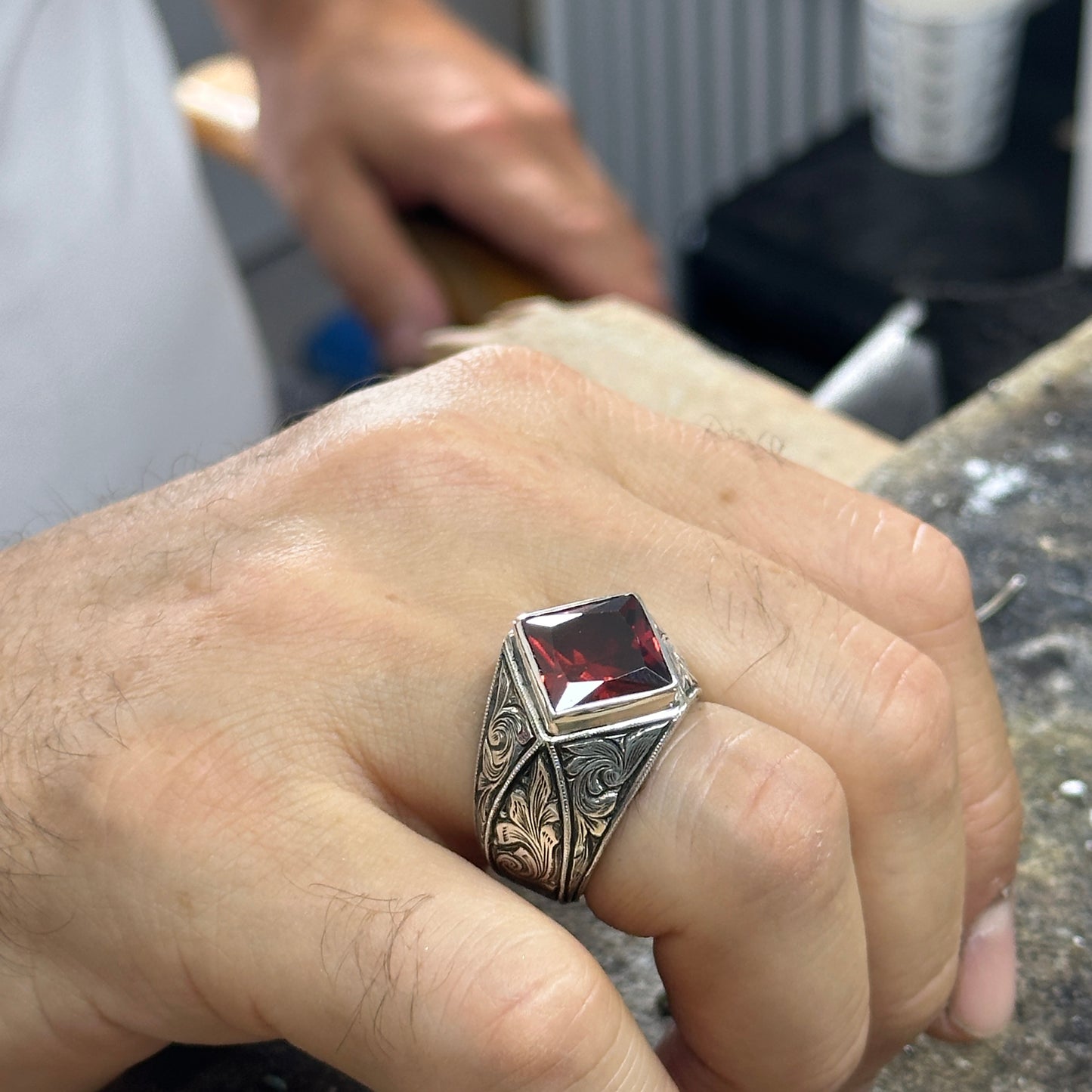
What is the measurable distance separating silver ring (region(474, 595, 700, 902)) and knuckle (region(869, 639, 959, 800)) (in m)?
0.08

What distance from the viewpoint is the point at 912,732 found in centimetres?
50

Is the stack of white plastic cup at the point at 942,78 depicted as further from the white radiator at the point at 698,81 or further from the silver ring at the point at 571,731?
the silver ring at the point at 571,731

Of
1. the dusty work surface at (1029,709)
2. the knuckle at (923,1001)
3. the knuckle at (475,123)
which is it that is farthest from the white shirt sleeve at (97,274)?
the knuckle at (923,1001)

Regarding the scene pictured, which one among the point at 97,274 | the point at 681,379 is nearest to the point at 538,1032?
the point at 681,379

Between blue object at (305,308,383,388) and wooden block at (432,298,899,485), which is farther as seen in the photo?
blue object at (305,308,383,388)

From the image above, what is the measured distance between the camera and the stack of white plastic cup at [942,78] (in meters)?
1.66

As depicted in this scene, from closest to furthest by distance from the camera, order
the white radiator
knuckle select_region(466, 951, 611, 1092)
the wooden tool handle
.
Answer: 1. knuckle select_region(466, 951, 611, 1092)
2. the wooden tool handle
3. the white radiator

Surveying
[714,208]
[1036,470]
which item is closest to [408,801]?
[1036,470]

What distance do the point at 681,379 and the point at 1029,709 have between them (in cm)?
30

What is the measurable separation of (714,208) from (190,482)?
142cm

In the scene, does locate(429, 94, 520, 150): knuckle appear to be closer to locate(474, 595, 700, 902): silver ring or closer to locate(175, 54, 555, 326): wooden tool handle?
locate(175, 54, 555, 326): wooden tool handle

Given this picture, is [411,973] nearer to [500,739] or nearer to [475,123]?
[500,739]

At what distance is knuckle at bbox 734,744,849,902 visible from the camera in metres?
0.46


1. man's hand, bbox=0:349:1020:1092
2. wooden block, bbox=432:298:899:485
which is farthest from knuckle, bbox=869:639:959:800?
wooden block, bbox=432:298:899:485
